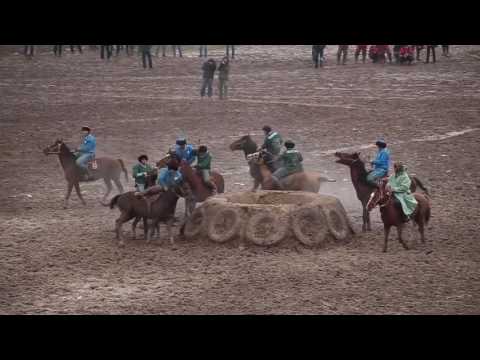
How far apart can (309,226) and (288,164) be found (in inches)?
103

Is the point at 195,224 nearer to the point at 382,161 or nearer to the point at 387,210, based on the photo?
the point at 387,210

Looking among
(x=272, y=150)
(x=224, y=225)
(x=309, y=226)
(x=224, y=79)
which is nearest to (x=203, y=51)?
(x=224, y=79)

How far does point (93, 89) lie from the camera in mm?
37219

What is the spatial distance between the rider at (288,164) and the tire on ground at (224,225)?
90.6 inches

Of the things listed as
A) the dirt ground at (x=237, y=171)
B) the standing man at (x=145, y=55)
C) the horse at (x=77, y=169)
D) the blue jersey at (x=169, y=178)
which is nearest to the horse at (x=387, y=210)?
the dirt ground at (x=237, y=171)

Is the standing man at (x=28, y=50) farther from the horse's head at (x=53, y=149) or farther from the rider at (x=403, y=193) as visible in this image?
the rider at (x=403, y=193)

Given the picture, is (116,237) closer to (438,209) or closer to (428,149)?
(438,209)

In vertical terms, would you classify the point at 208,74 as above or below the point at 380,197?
above

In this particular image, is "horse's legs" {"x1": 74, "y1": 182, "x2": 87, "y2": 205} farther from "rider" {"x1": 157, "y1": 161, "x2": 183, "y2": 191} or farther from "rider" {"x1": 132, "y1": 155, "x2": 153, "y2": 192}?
"rider" {"x1": 157, "y1": 161, "x2": 183, "y2": 191}

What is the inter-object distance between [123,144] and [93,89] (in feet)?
36.0

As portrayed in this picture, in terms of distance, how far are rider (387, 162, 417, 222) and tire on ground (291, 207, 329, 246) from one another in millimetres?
1594

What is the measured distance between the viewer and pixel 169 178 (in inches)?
674

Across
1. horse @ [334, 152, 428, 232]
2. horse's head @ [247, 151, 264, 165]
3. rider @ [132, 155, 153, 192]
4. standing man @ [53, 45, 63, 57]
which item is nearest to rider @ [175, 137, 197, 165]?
rider @ [132, 155, 153, 192]

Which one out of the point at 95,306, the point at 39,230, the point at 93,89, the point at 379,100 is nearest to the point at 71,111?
the point at 93,89
